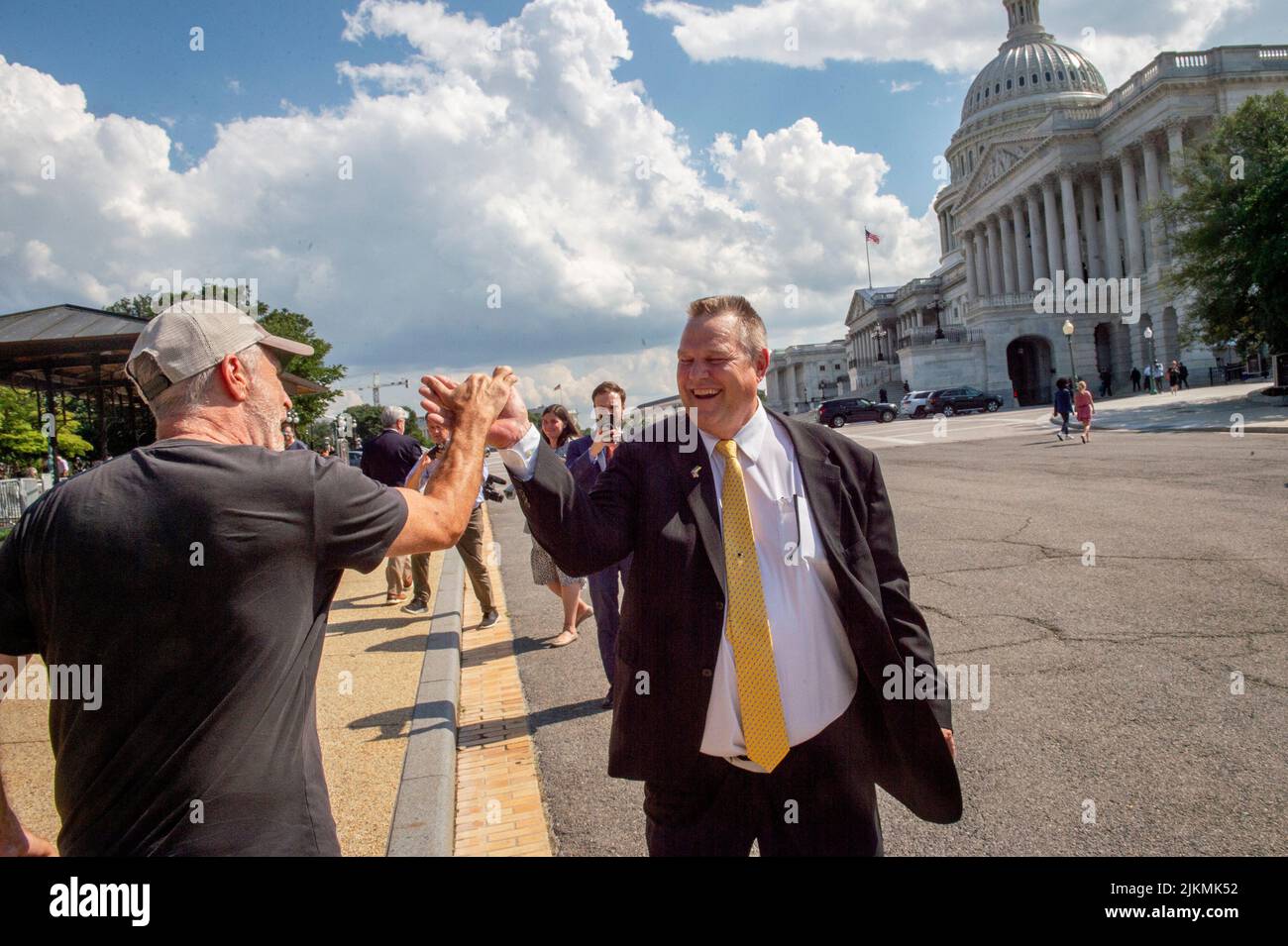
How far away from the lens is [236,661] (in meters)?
2.01

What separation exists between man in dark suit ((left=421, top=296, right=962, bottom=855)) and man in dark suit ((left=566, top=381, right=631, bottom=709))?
3.10 m

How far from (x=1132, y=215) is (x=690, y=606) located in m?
71.3

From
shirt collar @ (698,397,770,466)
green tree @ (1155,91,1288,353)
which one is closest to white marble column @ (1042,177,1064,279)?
green tree @ (1155,91,1288,353)

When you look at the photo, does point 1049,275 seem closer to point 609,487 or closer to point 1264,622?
point 1264,622

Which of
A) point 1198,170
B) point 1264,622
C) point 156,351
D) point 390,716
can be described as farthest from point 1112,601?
point 1198,170

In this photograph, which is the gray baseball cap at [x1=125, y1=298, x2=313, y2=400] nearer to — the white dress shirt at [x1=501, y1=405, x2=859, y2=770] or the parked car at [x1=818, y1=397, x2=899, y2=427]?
the white dress shirt at [x1=501, y1=405, x2=859, y2=770]

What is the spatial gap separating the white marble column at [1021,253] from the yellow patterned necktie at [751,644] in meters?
84.1

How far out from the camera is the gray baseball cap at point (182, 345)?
2178 millimetres

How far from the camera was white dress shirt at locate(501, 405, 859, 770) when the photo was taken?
2.58 metres

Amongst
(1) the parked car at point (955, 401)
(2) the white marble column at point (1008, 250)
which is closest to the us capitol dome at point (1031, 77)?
(2) the white marble column at point (1008, 250)

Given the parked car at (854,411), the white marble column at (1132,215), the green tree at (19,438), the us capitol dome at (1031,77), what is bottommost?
the parked car at (854,411)

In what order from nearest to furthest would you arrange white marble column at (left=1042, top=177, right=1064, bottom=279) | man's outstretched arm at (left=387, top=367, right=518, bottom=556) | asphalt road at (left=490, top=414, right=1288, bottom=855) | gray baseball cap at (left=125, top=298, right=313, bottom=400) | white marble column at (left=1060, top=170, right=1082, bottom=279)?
1. gray baseball cap at (left=125, top=298, right=313, bottom=400)
2. man's outstretched arm at (left=387, top=367, right=518, bottom=556)
3. asphalt road at (left=490, top=414, right=1288, bottom=855)
4. white marble column at (left=1060, top=170, right=1082, bottom=279)
5. white marble column at (left=1042, top=177, right=1064, bottom=279)

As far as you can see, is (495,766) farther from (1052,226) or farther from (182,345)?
(1052,226)

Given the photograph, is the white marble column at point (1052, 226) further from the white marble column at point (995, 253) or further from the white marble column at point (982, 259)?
the white marble column at point (982, 259)
